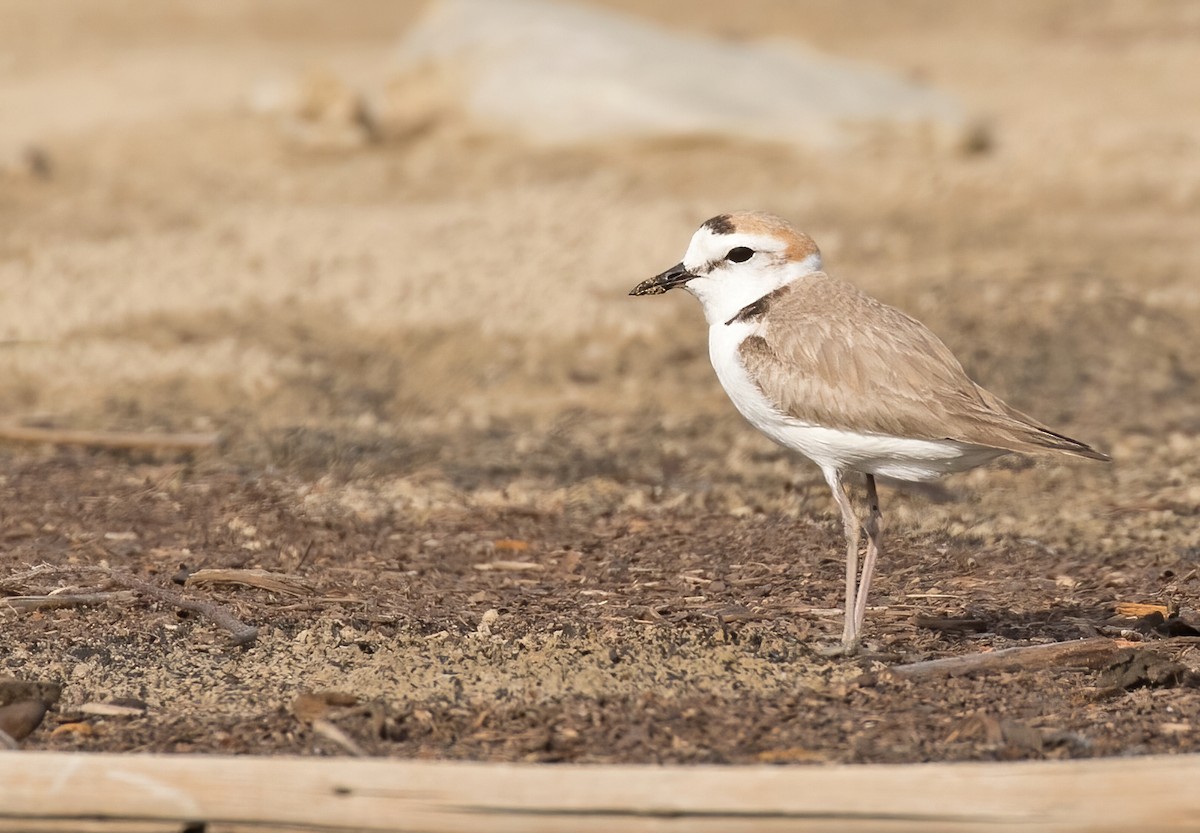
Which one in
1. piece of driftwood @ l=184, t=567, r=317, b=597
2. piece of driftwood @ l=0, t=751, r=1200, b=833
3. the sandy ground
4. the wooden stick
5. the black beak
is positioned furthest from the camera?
piece of driftwood @ l=184, t=567, r=317, b=597

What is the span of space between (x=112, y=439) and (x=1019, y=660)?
4.60 metres

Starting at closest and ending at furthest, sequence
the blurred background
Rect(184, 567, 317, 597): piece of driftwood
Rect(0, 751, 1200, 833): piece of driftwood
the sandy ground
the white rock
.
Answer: Rect(0, 751, 1200, 833): piece of driftwood, the sandy ground, Rect(184, 567, 317, 597): piece of driftwood, the blurred background, the white rock

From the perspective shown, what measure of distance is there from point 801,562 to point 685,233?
5.28 meters

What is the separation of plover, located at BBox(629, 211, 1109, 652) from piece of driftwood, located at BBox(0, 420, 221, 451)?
3.16 m

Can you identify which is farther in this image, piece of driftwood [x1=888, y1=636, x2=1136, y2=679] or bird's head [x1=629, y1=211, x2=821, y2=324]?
bird's head [x1=629, y1=211, x2=821, y2=324]

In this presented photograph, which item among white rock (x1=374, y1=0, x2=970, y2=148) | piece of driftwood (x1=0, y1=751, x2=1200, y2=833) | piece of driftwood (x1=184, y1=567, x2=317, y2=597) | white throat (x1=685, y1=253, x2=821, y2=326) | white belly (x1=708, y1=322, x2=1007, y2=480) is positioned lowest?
piece of driftwood (x1=184, y1=567, x2=317, y2=597)

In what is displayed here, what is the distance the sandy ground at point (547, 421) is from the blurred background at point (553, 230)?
42mm

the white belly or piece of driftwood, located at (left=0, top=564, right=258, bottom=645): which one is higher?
the white belly

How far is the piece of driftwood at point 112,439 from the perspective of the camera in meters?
7.41

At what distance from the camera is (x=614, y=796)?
338 centimetres

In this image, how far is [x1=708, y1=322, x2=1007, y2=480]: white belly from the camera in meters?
4.57

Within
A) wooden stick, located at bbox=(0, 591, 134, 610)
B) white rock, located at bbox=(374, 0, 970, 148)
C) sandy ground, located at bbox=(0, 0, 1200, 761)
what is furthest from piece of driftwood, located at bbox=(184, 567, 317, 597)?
white rock, located at bbox=(374, 0, 970, 148)

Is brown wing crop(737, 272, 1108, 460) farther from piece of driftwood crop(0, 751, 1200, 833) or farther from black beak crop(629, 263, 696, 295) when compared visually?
piece of driftwood crop(0, 751, 1200, 833)

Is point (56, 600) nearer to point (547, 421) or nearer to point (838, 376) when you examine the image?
point (838, 376)
